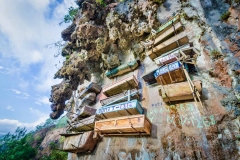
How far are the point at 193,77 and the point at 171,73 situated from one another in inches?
45.0

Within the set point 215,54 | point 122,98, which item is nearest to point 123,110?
point 122,98

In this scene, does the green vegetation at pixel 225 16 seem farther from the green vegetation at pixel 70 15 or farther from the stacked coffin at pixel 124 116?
the green vegetation at pixel 70 15

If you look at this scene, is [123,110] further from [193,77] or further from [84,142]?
[193,77]

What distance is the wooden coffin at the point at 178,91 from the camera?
4.86 meters

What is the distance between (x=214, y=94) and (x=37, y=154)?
23.9 m

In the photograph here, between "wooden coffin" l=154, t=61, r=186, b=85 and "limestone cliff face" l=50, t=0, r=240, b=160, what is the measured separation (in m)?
0.81

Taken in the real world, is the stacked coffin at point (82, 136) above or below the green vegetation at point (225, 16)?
below

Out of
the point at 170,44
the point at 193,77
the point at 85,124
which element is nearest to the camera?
the point at 193,77

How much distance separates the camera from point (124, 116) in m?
5.85

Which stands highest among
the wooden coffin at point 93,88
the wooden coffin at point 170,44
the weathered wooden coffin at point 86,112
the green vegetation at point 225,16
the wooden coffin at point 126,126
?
the green vegetation at point 225,16

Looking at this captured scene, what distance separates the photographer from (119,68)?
9281 millimetres

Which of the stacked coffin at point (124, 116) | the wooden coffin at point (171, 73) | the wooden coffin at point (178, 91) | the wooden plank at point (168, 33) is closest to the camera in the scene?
the wooden coffin at point (178, 91)

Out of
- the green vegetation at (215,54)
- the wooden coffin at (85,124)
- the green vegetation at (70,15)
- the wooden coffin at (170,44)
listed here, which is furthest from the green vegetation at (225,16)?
the green vegetation at (70,15)

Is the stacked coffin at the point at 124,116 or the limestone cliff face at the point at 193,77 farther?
the stacked coffin at the point at 124,116
